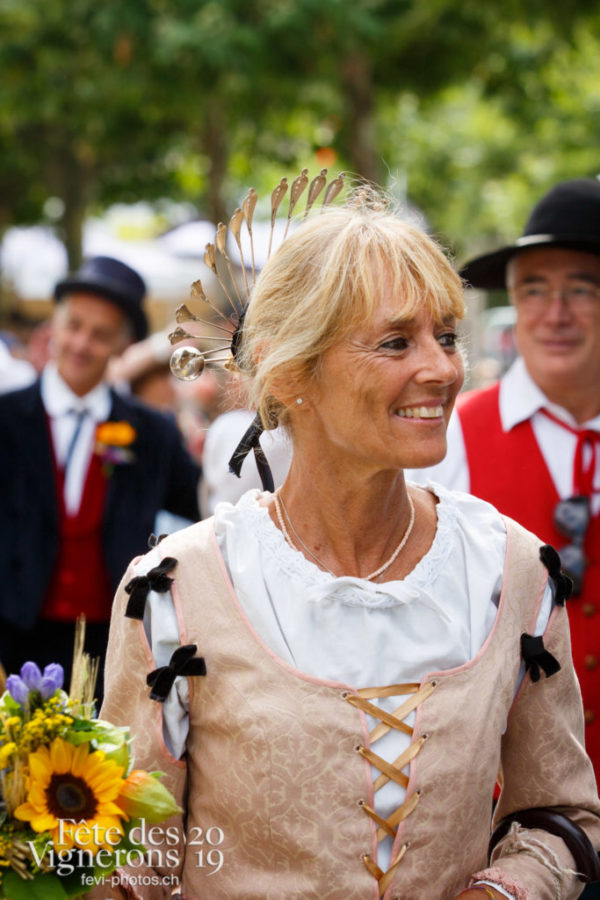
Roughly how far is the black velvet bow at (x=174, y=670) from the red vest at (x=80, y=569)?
2.28 m

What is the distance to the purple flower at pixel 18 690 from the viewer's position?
1824mm

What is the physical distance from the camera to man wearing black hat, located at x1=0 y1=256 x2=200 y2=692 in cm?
430

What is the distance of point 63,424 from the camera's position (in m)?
4.67

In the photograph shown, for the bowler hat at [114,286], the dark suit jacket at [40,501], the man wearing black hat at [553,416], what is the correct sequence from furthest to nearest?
the bowler hat at [114,286], the dark suit jacket at [40,501], the man wearing black hat at [553,416]

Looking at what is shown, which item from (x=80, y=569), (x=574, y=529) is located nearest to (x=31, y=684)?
(x=574, y=529)

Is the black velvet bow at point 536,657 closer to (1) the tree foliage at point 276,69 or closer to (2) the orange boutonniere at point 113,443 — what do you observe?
(2) the orange boutonniere at point 113,443

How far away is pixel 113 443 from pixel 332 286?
267cm

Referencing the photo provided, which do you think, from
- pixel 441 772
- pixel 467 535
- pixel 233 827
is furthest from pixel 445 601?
pixel 233 827

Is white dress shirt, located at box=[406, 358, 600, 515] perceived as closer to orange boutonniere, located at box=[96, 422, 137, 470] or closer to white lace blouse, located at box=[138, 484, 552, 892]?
white lace blouse, located at box=[138, 484, 552, 892]

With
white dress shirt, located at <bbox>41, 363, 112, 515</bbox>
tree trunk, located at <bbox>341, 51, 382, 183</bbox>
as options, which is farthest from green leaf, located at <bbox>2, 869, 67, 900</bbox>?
tree trunk, located at <bbox>341, 51, 382, 183</bbox>

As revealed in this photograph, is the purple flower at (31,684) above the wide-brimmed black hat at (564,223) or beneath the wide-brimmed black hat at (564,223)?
beneath

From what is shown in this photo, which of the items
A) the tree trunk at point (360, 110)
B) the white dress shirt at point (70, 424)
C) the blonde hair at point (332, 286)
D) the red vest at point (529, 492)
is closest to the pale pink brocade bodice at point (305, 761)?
the blonde hair at point (332, 286)

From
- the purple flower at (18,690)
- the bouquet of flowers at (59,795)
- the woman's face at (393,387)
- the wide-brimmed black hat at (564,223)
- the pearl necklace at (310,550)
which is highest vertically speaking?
the wide-brimmed black hat at (564,223)

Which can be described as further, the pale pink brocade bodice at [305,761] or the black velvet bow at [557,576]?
the black velvet bow at [557,576]
